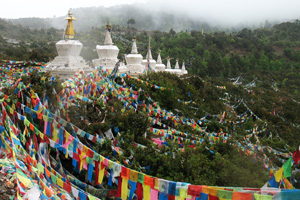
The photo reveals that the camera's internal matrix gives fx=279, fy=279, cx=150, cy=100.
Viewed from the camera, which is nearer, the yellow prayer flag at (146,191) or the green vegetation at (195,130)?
the yellow prayer flag at (146,191)

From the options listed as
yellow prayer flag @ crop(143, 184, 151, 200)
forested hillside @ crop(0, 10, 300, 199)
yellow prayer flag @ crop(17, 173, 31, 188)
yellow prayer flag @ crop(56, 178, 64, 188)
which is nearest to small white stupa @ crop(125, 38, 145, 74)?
forested hillside @ crop(0, 10, 300, 199)

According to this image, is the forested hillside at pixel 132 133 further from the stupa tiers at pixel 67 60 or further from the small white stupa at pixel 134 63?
the small white stupa at pixel 134 63

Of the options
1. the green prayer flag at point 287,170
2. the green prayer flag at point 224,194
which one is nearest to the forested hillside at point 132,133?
the green prayer flag at point 287,170

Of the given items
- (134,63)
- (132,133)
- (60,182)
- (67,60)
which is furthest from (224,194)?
(134,63)

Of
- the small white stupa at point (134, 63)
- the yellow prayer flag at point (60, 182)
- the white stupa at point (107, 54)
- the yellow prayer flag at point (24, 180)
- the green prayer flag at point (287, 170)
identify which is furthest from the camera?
the small white stupa at point (134, 63)

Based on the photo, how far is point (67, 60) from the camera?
14.6 m

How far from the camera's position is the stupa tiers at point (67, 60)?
14.2 m

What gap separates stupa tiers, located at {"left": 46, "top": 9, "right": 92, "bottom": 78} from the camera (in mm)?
14195

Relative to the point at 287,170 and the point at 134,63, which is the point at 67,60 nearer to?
the point at 134,63

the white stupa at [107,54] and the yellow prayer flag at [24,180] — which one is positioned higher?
the white stupa at [107,54]

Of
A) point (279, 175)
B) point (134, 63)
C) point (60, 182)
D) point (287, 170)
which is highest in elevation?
point (134, 63)

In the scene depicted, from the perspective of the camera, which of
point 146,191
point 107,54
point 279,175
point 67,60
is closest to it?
point 279,175

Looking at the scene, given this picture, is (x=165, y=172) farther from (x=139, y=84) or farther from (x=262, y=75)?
(x=262, y=75)

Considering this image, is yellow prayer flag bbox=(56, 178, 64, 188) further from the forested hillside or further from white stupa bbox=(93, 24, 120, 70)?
white stupa bbox=(93, 24, 120, 70)
